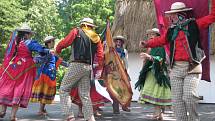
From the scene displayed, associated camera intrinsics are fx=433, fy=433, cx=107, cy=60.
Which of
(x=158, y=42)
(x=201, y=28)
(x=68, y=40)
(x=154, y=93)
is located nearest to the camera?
(x=201, y=28)

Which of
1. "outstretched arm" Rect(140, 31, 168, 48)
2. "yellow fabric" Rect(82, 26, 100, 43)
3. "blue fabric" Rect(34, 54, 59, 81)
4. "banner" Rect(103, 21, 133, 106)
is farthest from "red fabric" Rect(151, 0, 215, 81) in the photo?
"blue fabric" Rect(34, 54, 59, 81)

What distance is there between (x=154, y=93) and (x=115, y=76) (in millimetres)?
873

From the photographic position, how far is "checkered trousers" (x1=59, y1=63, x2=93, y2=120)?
7.23m

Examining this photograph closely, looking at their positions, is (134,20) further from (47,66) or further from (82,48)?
(82,48)

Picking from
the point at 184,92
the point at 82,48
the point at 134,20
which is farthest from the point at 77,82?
the point at 134,20

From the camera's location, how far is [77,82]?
24.1ft

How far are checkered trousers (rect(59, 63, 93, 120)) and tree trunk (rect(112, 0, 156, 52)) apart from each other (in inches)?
310

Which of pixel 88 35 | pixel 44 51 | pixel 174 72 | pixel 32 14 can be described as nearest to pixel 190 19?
pixel 174 72

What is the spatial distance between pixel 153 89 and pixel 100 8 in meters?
25.0

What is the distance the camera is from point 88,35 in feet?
24.2

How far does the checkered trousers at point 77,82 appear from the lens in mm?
7230

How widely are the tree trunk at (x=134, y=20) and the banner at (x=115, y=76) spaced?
6250mm

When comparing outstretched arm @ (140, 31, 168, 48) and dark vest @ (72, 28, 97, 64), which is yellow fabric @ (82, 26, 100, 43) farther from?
outstretched arm @ (140, 31, 168, 48)

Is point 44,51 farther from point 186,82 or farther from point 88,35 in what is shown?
point 186,82
